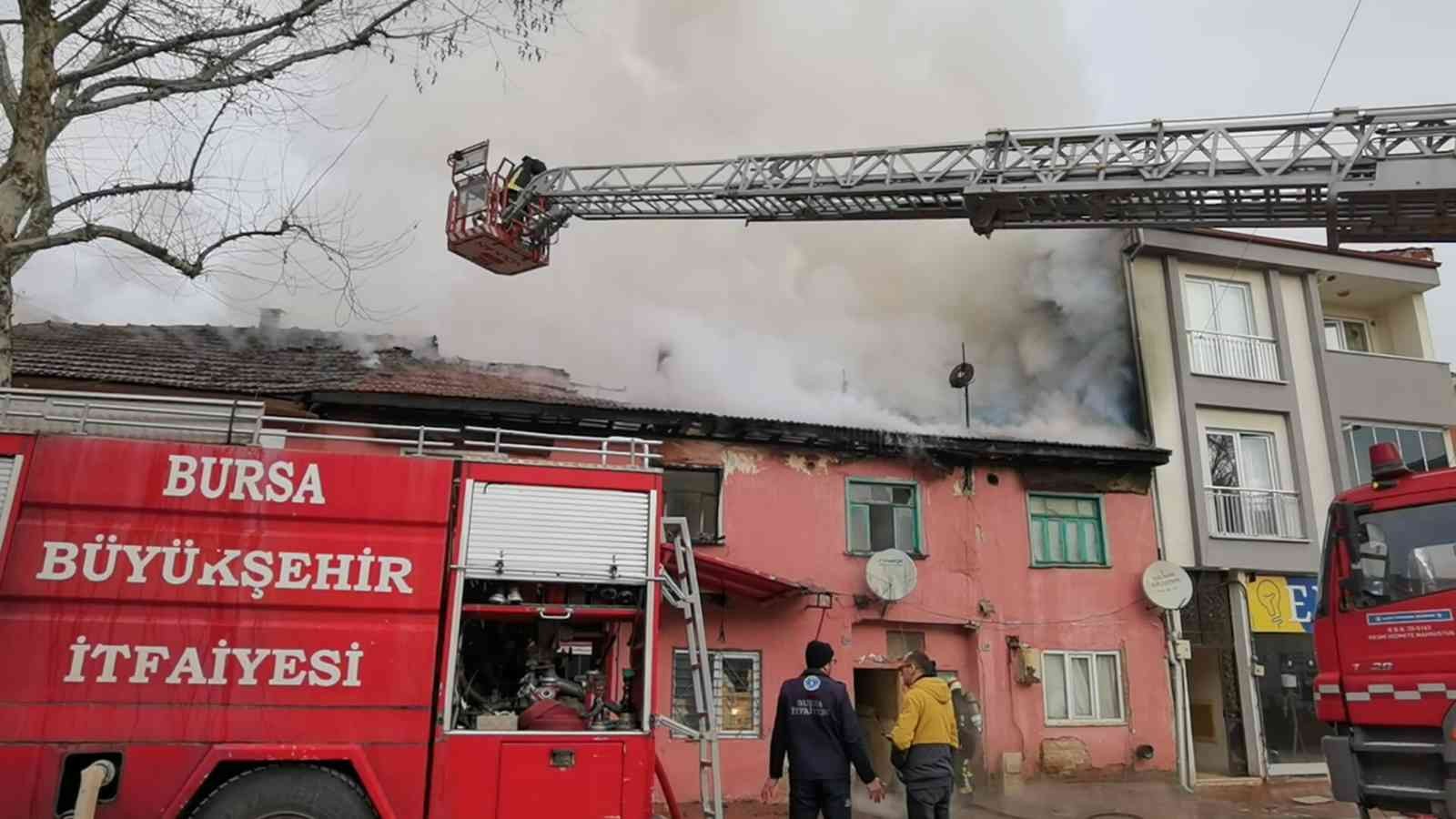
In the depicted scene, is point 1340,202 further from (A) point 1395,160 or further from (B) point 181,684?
(B) point 181,684

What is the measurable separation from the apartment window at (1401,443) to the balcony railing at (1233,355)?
1910 millimetres

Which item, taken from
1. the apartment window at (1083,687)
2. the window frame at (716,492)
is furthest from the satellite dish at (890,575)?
the apartment window at (1083,687)

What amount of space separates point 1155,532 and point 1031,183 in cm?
683

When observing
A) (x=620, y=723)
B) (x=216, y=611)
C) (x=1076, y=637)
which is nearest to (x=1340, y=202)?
(x=1076, y=637)

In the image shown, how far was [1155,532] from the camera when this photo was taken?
14.3 m

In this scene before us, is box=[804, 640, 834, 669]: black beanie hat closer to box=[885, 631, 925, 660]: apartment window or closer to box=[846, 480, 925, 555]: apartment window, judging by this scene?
box=[846, 480, 925, 555]: apartment window

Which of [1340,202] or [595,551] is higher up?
[1340,202]

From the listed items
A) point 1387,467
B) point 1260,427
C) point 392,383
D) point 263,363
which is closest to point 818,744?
point 1387,467

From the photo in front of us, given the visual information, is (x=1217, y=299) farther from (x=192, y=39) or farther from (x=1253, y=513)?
(x=192, y=39)

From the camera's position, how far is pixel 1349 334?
18.6m

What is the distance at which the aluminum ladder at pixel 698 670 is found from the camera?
19.4 feet

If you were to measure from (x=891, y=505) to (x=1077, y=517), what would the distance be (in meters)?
3.05

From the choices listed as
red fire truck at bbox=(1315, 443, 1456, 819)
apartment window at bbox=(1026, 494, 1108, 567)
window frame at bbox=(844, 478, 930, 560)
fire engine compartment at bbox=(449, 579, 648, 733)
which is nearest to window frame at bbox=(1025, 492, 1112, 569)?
apartment window at bbox=(1026, 494, 1108, 567)

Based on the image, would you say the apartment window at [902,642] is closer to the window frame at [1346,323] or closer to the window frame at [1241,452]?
the window frame at [1241,452]
